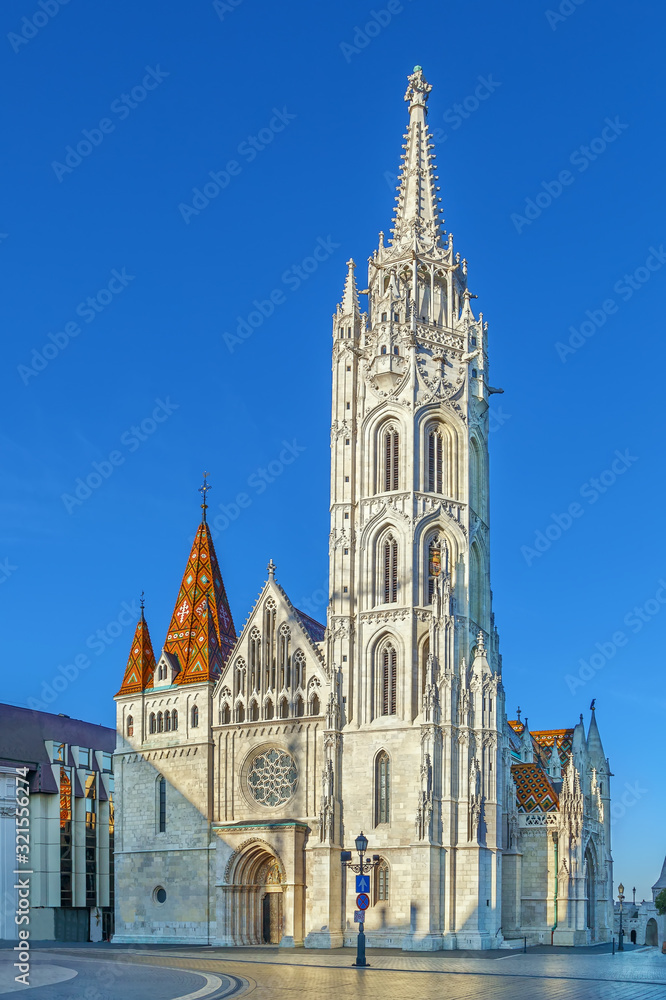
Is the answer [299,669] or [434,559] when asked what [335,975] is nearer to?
[299,669]

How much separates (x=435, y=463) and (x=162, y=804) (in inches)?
837

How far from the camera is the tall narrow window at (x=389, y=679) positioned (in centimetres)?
5256

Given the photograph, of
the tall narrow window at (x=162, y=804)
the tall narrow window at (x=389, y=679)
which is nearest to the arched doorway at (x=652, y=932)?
the tall narrow window at (x=162, y=804)

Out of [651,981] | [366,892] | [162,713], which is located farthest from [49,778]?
[651,981]

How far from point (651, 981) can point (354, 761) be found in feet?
74.5

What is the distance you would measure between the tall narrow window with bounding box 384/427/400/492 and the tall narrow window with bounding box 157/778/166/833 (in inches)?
713

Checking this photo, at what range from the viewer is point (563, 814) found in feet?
180

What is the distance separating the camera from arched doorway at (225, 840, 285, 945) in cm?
5291

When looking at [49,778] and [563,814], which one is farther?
[49,778]

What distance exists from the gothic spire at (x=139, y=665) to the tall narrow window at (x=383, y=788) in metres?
14.2

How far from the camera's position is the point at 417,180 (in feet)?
206

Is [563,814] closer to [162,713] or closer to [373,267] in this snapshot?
[162,713]

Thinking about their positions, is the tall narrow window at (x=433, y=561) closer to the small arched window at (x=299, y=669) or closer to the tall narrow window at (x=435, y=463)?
Result: the tall narrow window at (x=435, y=463)

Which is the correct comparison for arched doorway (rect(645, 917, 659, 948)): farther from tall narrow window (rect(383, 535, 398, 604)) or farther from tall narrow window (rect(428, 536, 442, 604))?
tall narrow window (rect(383, 535, 398, 604))
